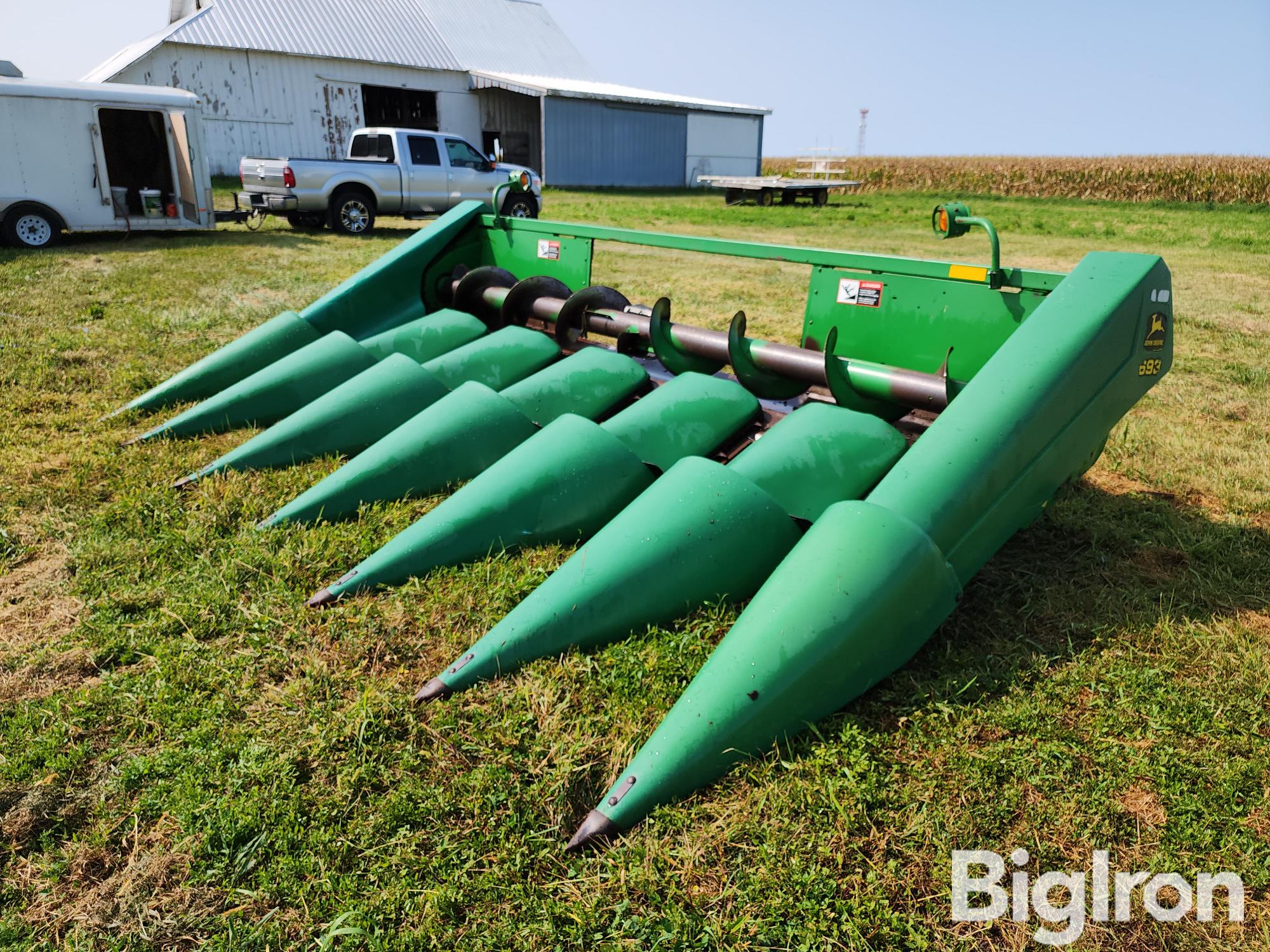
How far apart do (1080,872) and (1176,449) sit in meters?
3.39

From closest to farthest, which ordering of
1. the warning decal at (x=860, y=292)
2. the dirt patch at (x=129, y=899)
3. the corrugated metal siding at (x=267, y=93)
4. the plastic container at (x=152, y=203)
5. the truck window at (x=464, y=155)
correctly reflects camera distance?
1. the dirt patch at (x=129, y=899)
2. the warning decal at (x=860, y=292)
3. the plastic container at (x=152, y=203)
4. the truck window at (x=464, y=155)
5. the corrugated metal siding at (x=267, y=93)

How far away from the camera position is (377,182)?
14898mm

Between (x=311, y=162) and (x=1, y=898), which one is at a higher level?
(x=311, y=162)

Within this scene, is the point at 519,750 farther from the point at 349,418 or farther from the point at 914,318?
the point at 914,318

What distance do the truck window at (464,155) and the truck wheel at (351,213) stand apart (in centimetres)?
190

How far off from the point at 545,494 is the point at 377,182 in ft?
44.6

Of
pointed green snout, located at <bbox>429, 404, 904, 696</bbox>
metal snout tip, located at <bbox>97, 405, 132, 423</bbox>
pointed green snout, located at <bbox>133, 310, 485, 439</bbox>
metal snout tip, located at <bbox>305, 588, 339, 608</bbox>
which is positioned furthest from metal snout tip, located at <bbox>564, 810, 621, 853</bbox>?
metal snout tip, located at <bbox>97, 405, 132, 423</bbox>

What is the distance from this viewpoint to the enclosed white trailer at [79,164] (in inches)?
456

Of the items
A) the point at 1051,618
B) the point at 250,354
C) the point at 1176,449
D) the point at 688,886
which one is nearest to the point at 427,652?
the point at 688,886

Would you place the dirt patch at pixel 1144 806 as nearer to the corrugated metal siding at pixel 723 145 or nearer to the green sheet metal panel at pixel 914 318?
the green sheet metal panel at pixel 914 318

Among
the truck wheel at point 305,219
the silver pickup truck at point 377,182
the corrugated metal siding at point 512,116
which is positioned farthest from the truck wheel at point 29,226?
the corrugated metal siding at point 512,116

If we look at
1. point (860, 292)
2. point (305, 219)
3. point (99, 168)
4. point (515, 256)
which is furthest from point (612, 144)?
point (860, 292)

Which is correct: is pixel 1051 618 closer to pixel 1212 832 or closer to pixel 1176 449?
pixel 1212 832

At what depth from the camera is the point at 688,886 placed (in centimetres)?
189
